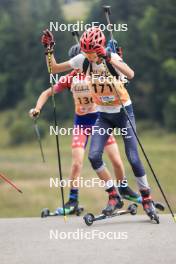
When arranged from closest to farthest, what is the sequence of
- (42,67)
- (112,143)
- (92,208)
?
(112,143) → (92,208) → (42,67)

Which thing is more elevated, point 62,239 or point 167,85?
point 62,239

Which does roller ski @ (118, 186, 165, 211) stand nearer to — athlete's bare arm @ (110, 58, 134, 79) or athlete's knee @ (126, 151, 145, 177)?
athlete's knee @ (126, 151, 145, 177)

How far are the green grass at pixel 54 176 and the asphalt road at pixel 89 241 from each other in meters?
20.9

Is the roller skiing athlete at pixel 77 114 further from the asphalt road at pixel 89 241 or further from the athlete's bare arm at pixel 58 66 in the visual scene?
the athlete's bare arm at pixel 58 66

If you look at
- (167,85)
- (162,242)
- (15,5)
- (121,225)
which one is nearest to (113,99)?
(121,225)

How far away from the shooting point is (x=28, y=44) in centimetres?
11338

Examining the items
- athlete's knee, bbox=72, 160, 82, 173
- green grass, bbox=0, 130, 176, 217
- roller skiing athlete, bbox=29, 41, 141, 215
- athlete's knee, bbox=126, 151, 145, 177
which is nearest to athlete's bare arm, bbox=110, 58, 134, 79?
athlete's knee, bbox=126, 151, 145, 177

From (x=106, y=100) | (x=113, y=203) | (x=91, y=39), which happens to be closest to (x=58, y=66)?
(x=106, y=100)

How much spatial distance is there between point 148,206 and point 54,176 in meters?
41.9

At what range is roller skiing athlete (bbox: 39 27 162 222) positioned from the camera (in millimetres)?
10078

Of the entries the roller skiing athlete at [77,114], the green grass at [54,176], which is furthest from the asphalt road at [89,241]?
the green grass at [54,176]

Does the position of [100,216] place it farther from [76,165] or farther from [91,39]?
[91,39]

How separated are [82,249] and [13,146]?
91.3 meters

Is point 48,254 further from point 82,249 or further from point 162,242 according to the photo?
point 162,242
